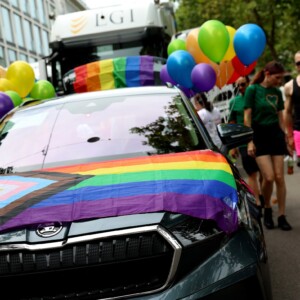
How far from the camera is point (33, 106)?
4035 millimetres

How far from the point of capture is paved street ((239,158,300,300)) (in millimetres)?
3759

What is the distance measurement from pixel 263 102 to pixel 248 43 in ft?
5.89

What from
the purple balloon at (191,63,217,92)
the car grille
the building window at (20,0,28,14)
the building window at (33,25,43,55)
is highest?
the car grille

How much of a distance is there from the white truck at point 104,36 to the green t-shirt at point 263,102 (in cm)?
490

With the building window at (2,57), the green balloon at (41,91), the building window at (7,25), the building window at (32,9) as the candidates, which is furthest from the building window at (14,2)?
the green balloon at (41,91)

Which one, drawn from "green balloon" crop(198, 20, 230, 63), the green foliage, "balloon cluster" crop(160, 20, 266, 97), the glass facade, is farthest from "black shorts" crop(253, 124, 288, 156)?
the glass facade

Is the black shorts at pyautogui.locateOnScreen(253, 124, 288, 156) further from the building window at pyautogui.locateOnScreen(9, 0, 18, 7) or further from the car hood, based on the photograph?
the building window at pyautogui.locateOnScreen(9, 0, 18, 7)

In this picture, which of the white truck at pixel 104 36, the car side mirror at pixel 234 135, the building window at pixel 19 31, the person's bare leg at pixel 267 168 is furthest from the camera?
the building window at pixel 19 31

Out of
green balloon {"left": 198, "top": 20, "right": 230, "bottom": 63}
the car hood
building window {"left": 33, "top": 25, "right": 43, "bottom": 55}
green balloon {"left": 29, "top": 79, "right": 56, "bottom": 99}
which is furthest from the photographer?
building window {"left": 33, "top": 25, "right": 43, "bottom": 55}

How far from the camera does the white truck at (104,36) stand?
10.1 m

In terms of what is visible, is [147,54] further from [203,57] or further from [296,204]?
[296,204]

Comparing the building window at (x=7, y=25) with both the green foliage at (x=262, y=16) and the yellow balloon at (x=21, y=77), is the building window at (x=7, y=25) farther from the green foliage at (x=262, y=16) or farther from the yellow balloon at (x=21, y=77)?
the yellow balloon at (x=21, y=77)

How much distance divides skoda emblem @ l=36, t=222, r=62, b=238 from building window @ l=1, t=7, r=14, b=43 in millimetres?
42474

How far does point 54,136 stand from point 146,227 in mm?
1492
